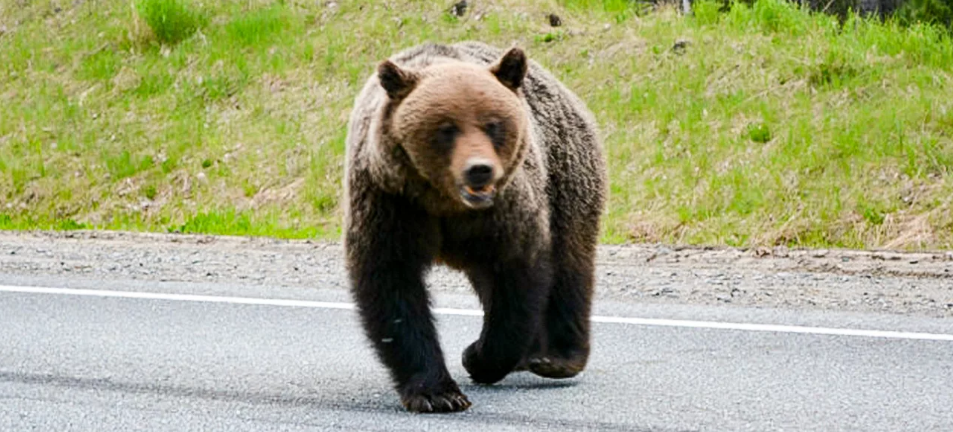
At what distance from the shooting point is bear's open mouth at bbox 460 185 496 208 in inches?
205

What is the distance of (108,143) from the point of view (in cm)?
1711

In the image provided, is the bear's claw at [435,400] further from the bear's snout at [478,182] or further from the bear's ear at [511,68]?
the bear's ear at [511,68]

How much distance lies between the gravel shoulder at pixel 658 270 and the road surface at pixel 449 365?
9.1 inches

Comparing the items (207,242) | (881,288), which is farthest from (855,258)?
(207,242)

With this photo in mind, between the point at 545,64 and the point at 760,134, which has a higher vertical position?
the point at 760,134

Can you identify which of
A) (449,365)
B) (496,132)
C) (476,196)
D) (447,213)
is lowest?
(449,365)

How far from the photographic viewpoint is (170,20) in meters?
19.0

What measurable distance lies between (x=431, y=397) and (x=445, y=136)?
1.00 meters

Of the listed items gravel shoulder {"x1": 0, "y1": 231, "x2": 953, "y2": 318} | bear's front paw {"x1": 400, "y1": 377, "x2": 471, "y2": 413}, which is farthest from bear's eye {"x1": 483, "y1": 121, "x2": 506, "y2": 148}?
gravel shoulder {"x1": 0, "y1": 231, "x2": 953, "y2": 318}

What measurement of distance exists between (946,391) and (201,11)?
47.2ft

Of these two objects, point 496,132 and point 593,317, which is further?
point 593,317

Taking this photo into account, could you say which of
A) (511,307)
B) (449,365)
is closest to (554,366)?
(511,307)

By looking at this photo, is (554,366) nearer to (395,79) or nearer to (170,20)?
(395,79)

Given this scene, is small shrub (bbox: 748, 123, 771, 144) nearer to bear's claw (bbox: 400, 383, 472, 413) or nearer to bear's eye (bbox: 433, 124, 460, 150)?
bear's claw (bbox: 400, 383, 472, 413)
